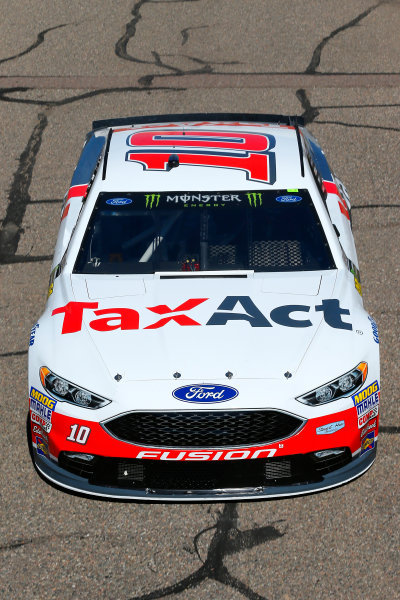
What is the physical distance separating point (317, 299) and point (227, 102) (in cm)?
702

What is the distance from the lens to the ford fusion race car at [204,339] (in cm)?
481

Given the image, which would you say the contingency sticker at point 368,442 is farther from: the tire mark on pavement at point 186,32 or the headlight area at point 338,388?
the tire mark on pavement at point 186,32

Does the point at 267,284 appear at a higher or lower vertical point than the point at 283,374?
higher

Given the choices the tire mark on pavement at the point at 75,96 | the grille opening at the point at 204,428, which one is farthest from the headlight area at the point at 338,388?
the tire mark on pavement at the point at 75,96

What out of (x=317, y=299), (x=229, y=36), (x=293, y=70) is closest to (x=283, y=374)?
(x=317, y=299)

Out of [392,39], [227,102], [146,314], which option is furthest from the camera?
[392,39]

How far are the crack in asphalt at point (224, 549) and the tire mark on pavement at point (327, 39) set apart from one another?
367 inches

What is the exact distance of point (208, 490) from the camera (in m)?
4.89

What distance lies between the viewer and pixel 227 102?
474 inches

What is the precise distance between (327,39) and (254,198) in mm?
9119

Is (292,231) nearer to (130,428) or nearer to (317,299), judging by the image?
(317,299)

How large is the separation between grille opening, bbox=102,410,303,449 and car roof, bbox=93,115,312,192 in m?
2.03

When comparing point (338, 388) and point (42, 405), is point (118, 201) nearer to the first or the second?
point (42, 405)

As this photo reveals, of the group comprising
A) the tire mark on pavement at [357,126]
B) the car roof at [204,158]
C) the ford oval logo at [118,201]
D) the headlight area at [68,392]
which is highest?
the tire mark on pavement at [357,126]
